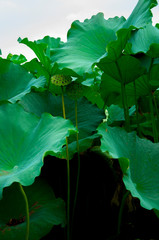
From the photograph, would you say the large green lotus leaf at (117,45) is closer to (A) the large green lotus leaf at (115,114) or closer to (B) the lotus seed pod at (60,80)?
(B) the lotus seed pod at (60,80)

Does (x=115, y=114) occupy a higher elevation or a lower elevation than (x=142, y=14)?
lower

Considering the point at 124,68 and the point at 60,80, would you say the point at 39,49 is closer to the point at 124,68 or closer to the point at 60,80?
the point at 60,80

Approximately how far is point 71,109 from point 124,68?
0.28m

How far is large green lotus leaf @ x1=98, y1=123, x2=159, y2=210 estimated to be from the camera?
0.79m

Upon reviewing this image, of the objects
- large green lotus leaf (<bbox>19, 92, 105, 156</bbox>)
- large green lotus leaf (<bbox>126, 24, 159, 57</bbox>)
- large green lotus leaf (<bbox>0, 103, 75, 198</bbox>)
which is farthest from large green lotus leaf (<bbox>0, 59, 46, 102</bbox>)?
large green lotus leaf (<bbox>126, 24, 159, 57</bbox>)

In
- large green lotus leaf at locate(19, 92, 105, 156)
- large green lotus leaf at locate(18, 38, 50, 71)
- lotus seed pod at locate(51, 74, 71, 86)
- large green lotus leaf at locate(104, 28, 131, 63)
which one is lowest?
large green lotus leaf at locate(19, 92, 105, 156)

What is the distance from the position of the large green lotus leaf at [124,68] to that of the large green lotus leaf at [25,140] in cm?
27

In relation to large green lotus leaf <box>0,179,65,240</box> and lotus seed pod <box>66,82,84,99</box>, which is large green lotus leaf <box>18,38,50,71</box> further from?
large green lotus leaf <box>0,179,65,240</box>

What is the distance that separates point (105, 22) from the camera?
1143 mm

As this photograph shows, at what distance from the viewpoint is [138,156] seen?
0.88 metres

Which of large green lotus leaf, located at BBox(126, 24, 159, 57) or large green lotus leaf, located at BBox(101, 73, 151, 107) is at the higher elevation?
large green lotus leaf, located at BBox(126, 24, 159, 57)

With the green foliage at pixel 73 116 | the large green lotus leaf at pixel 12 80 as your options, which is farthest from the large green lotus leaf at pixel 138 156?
the large green lotus leaf at pixel 12 80

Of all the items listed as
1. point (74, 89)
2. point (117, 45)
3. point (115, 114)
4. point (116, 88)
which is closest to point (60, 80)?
point (74, 89)

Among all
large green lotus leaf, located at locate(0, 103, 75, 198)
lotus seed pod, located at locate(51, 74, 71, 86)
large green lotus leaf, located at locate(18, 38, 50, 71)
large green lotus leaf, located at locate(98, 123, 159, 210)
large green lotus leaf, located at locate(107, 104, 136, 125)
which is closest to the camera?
large green lotus leaf, located at locate(0, 103, 75, 198)
